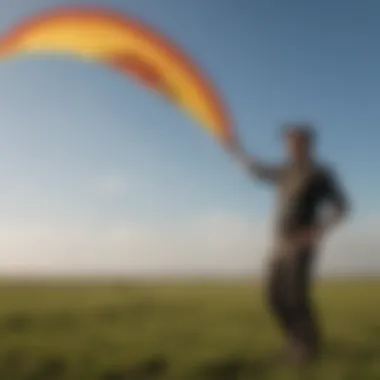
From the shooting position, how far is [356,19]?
2203 millimetres

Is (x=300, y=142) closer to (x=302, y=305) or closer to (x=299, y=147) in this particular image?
(x=299, y=147)

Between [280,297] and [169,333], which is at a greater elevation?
[280,297]

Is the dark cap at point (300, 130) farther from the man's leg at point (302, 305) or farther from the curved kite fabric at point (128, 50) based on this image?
the man's leg at point (302, 305)

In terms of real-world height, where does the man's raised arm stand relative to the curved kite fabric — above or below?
below

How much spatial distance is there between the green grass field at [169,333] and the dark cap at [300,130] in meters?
0.39

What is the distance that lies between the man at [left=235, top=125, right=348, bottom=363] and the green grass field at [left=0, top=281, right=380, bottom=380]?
39 millimetres

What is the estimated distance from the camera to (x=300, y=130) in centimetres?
214

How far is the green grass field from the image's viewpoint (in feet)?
6.95

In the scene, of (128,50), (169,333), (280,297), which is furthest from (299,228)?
(128,50)

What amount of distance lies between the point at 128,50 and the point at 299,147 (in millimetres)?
537

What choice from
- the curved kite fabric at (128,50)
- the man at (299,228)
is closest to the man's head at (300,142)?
the man at (299,228)

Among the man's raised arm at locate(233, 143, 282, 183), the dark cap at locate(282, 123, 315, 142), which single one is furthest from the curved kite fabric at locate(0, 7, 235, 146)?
the dark cap at locate(282, 123, 315, 142)

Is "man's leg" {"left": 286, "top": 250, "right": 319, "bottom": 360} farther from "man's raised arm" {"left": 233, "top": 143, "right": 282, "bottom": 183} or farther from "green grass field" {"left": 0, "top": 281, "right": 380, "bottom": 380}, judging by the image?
"man's raised arm" {"left": 233, "top": 143, "right": 282, "bottom": 183}

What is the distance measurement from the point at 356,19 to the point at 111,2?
671 mm
